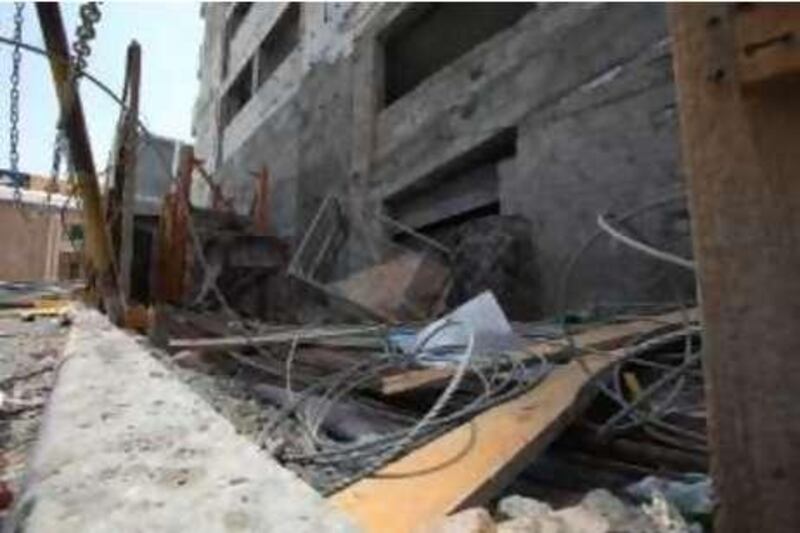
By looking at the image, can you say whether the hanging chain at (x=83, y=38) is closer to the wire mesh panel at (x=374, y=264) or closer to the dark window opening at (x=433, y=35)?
the wire mesh panel at (x=374, y=264)

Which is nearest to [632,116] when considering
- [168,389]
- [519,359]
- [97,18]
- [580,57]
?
[580,57]

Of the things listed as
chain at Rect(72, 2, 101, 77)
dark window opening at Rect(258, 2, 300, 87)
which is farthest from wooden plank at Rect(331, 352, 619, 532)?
dark window opening at Rect(258, 2, 300, 87)

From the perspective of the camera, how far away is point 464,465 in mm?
1622

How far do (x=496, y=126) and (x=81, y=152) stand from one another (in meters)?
3.23

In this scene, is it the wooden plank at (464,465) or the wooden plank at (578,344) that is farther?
the wooden plank at (578,344)

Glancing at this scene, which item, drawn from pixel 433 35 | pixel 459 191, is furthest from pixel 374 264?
pixel 433 35

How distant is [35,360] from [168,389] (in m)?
2.00

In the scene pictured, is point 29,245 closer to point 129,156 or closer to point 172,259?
point 172,259

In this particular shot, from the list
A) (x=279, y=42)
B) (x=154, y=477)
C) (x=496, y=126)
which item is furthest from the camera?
(x=279, y=42)

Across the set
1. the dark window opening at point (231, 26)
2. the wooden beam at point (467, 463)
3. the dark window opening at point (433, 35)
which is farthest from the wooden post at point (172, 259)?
the dark window opening at point (231, 26)

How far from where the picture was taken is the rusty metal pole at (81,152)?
157 inches

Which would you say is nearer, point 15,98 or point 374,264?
point 15,98

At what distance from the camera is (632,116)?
4.67 m

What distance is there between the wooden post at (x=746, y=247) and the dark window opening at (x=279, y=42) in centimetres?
1071
